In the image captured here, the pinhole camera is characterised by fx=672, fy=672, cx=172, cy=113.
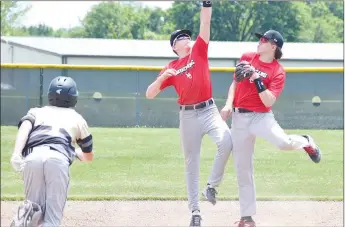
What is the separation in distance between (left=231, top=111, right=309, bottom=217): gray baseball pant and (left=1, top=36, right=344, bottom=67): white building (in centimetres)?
1237

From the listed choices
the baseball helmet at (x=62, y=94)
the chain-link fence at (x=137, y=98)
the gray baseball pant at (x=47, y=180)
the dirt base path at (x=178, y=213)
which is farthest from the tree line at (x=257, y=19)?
the gray baseball pant at (x=47, y=180)

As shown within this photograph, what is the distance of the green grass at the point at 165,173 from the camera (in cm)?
775

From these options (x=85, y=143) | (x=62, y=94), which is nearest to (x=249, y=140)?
(x=85, y=143)

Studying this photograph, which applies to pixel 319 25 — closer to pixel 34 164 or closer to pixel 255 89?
pixel 255 89

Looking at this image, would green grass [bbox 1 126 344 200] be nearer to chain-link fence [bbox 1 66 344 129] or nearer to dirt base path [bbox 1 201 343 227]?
dirt base path [bbox 1 201 343 227]

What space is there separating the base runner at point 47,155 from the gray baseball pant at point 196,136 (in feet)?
4.31

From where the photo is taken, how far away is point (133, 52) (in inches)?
896

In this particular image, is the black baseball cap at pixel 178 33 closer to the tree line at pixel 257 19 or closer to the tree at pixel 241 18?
the tree line at pixel 257 19

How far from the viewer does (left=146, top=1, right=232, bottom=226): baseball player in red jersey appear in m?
5.70

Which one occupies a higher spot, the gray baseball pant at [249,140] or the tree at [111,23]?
the gray baseball pant at [249,140]

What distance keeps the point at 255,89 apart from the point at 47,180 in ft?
6.96

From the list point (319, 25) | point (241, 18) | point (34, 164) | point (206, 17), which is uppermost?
point (206, 17)

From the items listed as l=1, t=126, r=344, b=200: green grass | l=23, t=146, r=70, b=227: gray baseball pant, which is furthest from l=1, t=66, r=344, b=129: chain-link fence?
l=23, t=146, r=70, b=227: gray baseball pant

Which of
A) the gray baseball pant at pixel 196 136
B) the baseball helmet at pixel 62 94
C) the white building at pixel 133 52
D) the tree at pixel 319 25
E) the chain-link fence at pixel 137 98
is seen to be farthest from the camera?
the tree at pixel 319 25
